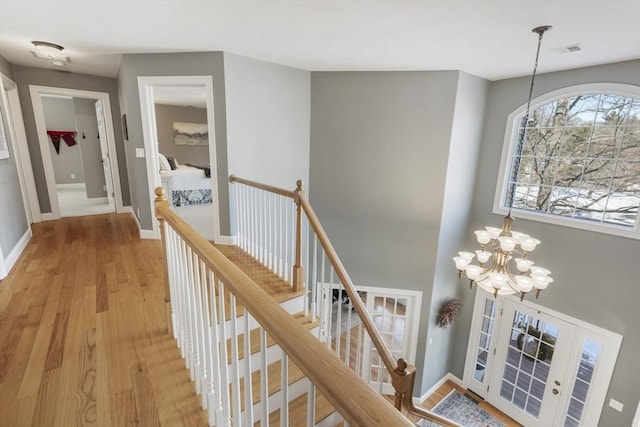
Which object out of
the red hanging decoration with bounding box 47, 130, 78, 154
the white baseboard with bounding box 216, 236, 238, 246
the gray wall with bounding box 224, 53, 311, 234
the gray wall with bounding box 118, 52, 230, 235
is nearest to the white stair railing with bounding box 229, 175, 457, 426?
the white baseboard with bounding box 216, 236, 238, 246

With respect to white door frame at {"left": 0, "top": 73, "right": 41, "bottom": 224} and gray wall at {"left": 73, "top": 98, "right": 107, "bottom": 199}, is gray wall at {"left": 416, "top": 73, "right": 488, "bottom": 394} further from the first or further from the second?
gray wall at {"left": 73, "top": 98, "right": 107, "bottom": 199}

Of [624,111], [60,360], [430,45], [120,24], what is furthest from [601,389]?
[120,24]

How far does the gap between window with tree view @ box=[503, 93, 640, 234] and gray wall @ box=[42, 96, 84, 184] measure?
9.94m

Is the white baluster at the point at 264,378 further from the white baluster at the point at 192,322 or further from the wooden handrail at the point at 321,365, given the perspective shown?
the white baluster at the point at 192,322

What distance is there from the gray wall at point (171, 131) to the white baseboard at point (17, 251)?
5051 millimetres

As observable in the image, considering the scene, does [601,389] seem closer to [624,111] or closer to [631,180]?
[631,180]

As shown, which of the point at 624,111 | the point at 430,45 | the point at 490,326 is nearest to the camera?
the point at 430,45

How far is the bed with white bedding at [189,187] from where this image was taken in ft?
20.5

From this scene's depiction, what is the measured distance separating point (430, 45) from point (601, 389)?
4.61 meters

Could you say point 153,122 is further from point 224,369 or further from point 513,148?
point 513,148

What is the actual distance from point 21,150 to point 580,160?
7.63 m

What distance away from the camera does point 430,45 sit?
295 centimetres

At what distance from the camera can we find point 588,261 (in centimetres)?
371

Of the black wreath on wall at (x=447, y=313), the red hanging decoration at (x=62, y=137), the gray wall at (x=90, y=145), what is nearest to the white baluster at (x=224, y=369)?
the black wreath on wall at (x=447, y=313)
